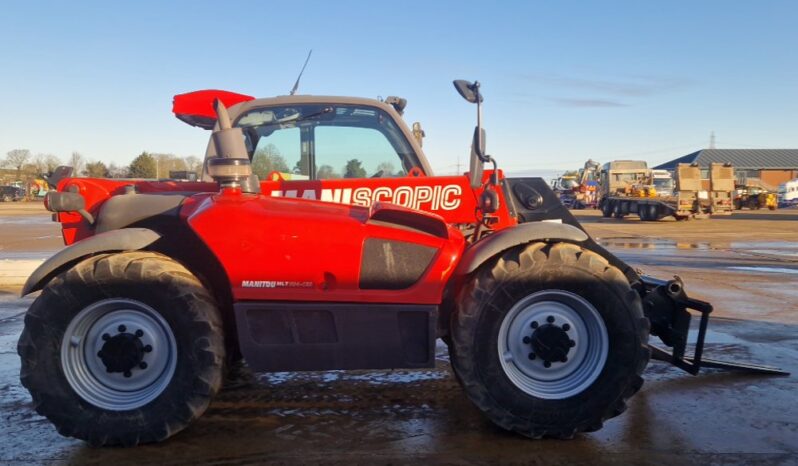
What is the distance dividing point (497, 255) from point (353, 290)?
34.5 inches

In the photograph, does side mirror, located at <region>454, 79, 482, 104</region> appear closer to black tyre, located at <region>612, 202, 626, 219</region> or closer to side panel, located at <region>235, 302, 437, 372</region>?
side panel, located at <region>235, 302, 437, 372</region>

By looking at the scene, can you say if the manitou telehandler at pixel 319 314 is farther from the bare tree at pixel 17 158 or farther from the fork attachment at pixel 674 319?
the bare tree at pixel 17 158

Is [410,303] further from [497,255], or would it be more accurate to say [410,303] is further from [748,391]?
[748,391]

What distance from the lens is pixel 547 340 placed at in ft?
12.6

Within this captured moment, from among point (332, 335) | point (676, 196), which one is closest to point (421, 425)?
point (332, 335)

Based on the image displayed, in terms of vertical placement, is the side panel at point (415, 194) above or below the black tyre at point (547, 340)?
above

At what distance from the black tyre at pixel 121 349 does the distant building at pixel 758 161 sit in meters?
81.6

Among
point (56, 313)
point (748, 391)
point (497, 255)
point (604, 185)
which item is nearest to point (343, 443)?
point (497, 255)

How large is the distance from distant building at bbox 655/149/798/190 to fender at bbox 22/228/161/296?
81.6 metres

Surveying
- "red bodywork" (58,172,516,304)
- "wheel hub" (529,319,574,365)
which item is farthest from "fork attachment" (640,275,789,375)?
"red bodywork" (58,172,516,304)

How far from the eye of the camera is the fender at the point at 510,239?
12.3 feet

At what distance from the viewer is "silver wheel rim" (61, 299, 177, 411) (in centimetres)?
379

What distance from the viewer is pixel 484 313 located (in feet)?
12.3

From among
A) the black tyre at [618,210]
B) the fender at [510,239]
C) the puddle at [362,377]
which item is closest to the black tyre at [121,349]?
the puddle at [362,377]
